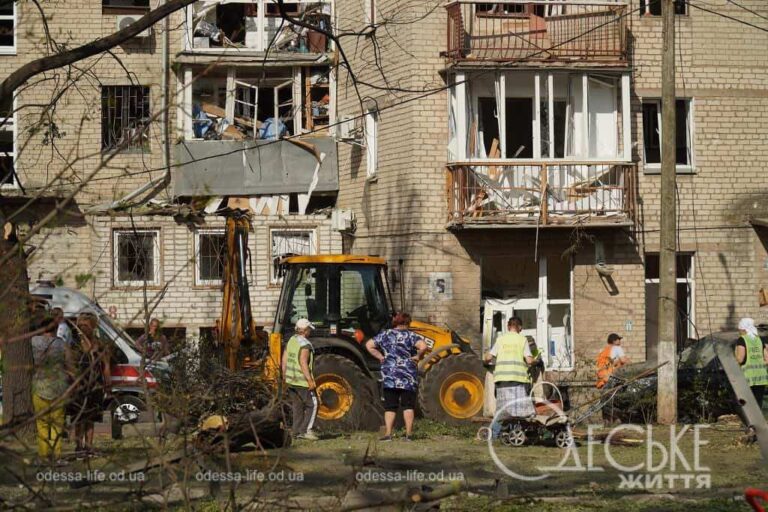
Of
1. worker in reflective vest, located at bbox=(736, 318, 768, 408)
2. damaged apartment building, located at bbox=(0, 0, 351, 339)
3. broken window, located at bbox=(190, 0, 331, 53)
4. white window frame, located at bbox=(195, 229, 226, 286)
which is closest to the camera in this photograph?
worker in reflective vest, located at bbox=(736, 318, 768, 408)

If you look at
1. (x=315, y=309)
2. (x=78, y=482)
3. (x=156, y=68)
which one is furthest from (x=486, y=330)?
(x=78, y=482)

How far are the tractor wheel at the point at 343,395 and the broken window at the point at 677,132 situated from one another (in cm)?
970

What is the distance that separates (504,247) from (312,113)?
21.5 ft

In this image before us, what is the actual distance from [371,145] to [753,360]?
1058 centimetres

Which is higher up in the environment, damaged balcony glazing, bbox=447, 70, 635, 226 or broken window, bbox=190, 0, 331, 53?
broken window, bbox=190, 0, 331, 53

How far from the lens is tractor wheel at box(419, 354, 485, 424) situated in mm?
17734

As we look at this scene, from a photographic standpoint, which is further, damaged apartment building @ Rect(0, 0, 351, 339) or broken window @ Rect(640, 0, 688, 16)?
damaged apartment building @ Rect(0, 0, 351, 339)

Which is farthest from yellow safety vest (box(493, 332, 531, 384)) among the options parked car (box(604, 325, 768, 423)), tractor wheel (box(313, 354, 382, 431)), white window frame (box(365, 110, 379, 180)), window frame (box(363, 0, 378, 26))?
window frame (box(363, 0, 378, 26))

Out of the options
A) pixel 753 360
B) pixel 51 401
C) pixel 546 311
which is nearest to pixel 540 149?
pixel 546 311

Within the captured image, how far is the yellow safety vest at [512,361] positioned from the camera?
1638 centimetres

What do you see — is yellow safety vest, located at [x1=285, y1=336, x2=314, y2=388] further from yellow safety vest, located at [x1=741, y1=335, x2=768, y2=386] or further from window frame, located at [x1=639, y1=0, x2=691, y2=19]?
window frame, located at [x1=639, y1=0, x2=691, y2=19]

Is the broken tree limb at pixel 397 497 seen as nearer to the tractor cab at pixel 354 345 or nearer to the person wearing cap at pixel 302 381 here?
the person wearing cap at pixel 302 381

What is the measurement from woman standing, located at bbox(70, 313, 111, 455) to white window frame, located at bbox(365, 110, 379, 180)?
580 inches

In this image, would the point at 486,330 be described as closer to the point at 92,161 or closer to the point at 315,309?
the point at 315,309
